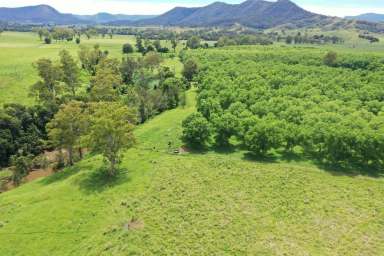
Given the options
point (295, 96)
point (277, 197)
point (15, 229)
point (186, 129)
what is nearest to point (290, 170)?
point (277, 197)

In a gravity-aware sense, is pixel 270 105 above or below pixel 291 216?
above

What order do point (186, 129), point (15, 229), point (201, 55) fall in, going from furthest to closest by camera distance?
point (201, 55), point (186, 129), point (15, 229)

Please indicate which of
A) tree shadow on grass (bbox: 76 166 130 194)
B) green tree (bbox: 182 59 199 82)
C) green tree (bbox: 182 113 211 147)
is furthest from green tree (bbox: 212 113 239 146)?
green tree (bbox: 182 59 199 82)

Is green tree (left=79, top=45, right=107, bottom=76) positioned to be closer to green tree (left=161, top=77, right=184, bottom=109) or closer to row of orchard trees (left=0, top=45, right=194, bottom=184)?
row of orchard trees (left=0, top=45, right=194, bottom=184)

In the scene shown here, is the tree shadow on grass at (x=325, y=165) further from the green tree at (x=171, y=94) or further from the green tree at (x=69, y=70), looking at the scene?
the green tree at (x=69, y=70)

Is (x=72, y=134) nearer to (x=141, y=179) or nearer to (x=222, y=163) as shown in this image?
(x=141, y=179)
